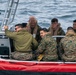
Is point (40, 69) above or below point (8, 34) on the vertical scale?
below

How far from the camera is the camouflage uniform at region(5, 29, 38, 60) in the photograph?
8.75 m

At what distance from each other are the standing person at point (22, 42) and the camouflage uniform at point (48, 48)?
0.24 meters

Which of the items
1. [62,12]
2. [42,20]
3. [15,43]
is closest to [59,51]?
[15,43]

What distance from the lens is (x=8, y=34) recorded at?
875 centimetres

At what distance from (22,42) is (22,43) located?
0.07ft

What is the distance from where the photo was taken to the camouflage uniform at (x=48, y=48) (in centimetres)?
863

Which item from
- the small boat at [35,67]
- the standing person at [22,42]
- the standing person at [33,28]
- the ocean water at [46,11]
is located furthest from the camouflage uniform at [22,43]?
the ocean water at [46,11]

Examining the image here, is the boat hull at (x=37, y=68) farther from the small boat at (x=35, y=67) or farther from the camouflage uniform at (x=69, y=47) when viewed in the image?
the camouflage uniform at (x=69, y=47)

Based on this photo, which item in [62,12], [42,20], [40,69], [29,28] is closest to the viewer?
[40,69]

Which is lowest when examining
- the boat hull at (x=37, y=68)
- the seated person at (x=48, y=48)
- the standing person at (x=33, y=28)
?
the boat hull at (x=37, y=68)

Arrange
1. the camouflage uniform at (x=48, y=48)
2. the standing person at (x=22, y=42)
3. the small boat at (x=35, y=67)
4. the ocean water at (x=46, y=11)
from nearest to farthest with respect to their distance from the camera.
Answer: the small boat at (x=35, y=67), the camouflage uniform at (x=48, y=48), the standing person at (x=22, y=42), the ocean water at (x=46, y=11)

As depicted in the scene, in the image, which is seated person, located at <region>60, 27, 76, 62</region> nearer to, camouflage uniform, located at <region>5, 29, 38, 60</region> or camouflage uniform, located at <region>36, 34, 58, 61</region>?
camouflage uniform, located at <region>36, 34, 58, 61</region>

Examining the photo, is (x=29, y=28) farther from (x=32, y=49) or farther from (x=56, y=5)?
(x=56, y=5)

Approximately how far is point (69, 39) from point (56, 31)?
3.62 feet
